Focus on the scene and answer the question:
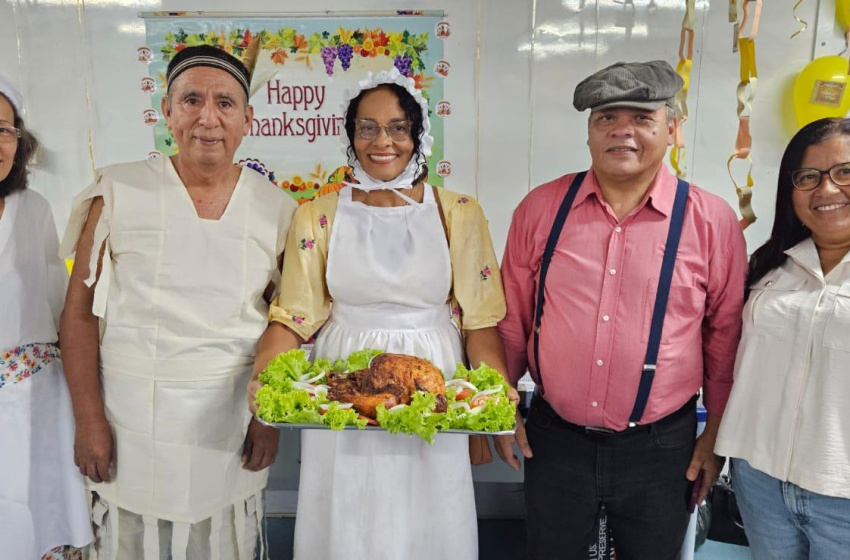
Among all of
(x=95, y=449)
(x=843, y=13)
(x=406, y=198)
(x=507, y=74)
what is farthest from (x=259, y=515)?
(x=843, y=13)

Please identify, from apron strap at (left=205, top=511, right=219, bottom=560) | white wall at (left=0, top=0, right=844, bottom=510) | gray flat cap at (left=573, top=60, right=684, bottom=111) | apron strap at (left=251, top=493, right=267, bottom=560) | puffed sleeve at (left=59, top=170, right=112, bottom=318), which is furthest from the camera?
white wall at (left=0, top=0, right=844, bottom=510)

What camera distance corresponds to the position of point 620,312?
2143mm

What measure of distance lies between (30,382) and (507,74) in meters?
3.12

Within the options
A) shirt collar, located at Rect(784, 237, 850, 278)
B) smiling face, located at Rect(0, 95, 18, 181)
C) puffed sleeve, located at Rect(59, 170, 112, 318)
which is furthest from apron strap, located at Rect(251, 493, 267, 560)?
shirt collar, located at Rect(784, 237, 850, 278)

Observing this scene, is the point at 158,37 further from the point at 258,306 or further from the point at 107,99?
the point at 258,306

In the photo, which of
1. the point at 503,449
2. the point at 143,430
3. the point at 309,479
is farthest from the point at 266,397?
the point at 503,449

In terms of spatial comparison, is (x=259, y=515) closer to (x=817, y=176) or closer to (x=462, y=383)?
(x=462, y=383)

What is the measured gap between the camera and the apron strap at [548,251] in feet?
7.43

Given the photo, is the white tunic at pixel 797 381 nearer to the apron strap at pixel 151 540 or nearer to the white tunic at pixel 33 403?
the apron strap at pixel 151 540

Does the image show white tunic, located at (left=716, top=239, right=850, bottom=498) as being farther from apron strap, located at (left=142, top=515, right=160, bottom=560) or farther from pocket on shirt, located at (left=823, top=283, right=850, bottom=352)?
apron strap, located at (left=142, top=515, right=160, bottom=560)

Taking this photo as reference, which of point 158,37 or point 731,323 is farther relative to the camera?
point 158,37

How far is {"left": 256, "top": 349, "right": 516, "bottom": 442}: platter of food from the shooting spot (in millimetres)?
1769

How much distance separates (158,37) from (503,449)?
11.1 ft

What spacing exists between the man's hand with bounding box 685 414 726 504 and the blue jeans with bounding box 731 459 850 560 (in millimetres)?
142
